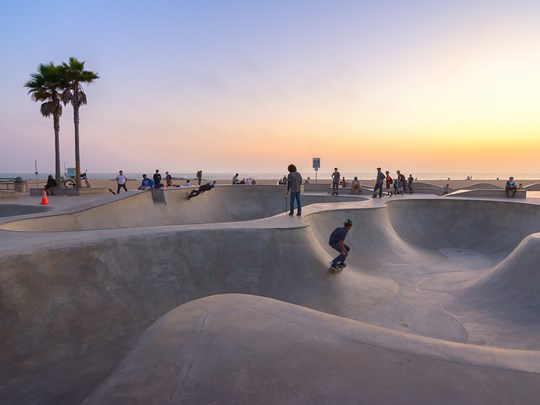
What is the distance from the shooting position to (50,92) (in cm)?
2394

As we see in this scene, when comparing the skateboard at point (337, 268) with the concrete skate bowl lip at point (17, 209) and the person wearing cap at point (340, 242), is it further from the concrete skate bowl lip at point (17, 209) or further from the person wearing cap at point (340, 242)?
the concrete skate bowl lip at point (17, 209)

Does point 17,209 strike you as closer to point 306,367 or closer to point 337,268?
point 337,268

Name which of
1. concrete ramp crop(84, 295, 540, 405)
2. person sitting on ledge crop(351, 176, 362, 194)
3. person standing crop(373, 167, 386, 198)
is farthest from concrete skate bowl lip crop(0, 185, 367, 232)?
concrete ramp crop(84, 295, 540, 405)

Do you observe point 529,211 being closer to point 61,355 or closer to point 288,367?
point 288,367

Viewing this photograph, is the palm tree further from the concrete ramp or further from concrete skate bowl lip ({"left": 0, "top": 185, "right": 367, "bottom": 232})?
the concrete ramp

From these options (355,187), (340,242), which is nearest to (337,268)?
(340,242)

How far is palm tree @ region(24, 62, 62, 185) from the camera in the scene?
75.9 ft

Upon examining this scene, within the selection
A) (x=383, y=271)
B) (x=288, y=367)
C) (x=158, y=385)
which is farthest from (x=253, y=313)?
(x=383, y=271)

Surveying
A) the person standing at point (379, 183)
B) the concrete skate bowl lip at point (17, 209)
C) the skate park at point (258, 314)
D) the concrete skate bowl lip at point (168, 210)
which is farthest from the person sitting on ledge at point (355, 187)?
the concrete skate bowl lip at point (17, 209)

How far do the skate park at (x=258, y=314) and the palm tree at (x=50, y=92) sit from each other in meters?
15.2

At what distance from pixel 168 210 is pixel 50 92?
49.8 feet

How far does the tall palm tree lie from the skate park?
13.6 meters

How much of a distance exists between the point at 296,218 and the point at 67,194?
19.3 m

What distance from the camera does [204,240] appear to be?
7.73 metres
